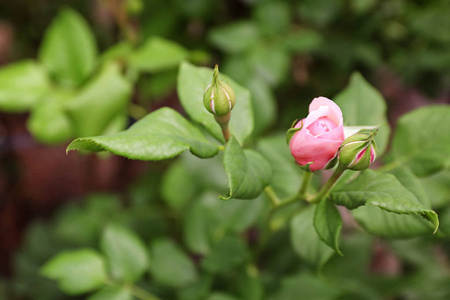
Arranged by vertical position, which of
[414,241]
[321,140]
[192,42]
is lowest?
[414,241]

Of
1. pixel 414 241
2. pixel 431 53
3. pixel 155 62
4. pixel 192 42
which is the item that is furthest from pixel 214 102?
pixel 431 53

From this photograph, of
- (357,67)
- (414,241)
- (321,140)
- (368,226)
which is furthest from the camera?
(357,67)

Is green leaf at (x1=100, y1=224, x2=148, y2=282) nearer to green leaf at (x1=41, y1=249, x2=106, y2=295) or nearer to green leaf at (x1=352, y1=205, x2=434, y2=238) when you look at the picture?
green leaf at (x1=41, y1=249, x2=106, y2=295)

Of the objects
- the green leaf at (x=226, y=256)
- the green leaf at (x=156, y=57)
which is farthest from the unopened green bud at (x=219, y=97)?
the green leaf at (x=156, y=57)

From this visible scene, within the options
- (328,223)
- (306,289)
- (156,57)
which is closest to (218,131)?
(328,223)

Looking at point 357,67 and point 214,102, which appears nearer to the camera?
point 214,102

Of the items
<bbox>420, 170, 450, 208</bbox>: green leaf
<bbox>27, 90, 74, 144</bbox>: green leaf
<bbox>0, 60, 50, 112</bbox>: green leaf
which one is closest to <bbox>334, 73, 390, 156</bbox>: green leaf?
<bbox>420, 170, 450, 208</bbox>: green leaf

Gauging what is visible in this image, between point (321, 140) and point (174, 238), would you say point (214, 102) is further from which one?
point (174, 238)

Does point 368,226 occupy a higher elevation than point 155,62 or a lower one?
lower

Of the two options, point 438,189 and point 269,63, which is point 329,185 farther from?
point 269,63
